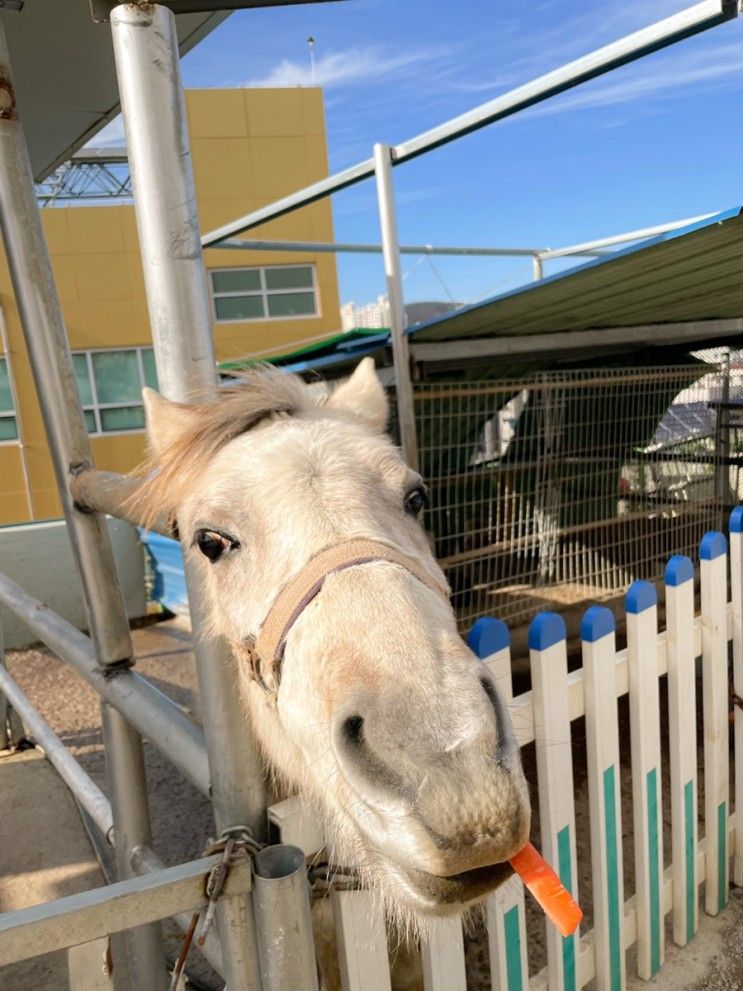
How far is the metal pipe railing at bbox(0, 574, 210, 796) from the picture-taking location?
4.43ft

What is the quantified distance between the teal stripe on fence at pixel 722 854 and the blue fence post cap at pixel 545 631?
1.38m

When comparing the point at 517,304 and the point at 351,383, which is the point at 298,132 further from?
the point at 351,383

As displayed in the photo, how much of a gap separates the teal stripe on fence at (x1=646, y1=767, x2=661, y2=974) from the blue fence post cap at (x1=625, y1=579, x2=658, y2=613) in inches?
23.3

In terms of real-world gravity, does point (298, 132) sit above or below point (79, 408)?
above

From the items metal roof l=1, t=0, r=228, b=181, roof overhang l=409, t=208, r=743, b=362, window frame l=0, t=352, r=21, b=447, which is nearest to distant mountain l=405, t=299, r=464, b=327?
roof overhang l=409, t=208, r=743, b=362

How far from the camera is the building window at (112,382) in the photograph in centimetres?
1311

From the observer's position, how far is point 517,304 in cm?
344

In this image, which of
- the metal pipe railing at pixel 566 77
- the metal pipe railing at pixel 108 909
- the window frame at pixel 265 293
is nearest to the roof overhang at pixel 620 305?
the metal pipe railing at pixel 566 77

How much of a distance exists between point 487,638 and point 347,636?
0.67 metres

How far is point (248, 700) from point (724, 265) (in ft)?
11.1

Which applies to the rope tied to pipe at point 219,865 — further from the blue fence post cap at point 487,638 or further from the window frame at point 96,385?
the window frame at point 96,385

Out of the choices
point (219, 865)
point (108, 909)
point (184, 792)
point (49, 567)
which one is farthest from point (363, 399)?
point (49, 567)

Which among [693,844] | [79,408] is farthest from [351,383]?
[693,844]

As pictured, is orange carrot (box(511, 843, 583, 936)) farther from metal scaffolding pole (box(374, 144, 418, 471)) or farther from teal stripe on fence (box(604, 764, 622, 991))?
metal scaffolding pole (box(374, 144, 418, 471))
